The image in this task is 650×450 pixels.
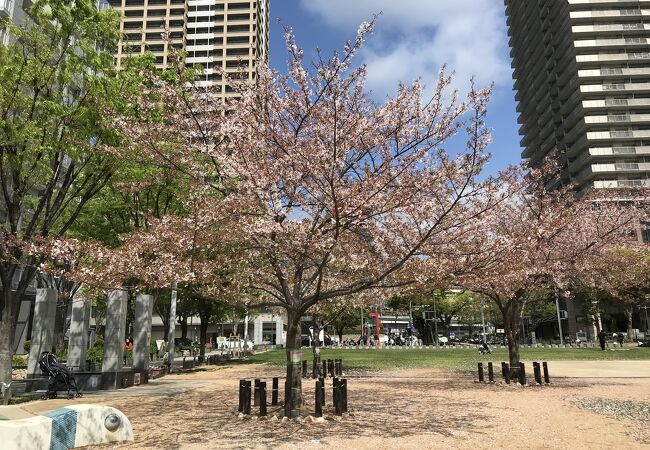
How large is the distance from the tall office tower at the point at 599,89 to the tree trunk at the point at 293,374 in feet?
224

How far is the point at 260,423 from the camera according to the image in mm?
9953

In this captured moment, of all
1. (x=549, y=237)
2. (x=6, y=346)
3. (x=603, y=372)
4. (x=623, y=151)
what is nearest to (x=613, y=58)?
(x=623, y=151)

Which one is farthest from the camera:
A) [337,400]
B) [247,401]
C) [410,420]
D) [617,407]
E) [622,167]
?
[622,167]

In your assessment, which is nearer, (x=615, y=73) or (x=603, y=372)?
(x=603, y=372)

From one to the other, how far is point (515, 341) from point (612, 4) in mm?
81118

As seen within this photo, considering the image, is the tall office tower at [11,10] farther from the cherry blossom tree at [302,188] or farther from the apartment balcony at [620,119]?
the apartment balcony at [620,119]

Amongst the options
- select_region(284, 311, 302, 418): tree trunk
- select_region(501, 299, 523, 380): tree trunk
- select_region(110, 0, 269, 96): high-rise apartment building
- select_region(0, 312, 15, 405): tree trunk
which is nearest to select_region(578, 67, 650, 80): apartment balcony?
select_region(110, 0, 269, 96): high-rise apartment building

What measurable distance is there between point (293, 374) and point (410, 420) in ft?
8.83

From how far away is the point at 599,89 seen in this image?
7431cm

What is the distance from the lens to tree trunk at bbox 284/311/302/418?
34.2 feet

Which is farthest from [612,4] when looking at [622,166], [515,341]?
[515,341]

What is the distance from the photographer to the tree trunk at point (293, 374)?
10.4m

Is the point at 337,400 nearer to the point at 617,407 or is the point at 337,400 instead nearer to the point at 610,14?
the point at 617,407

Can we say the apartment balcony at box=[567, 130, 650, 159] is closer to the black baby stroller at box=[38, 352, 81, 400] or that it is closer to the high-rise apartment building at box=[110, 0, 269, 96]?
the high-rise apartment building at box=[110, 0, 269, 96]
